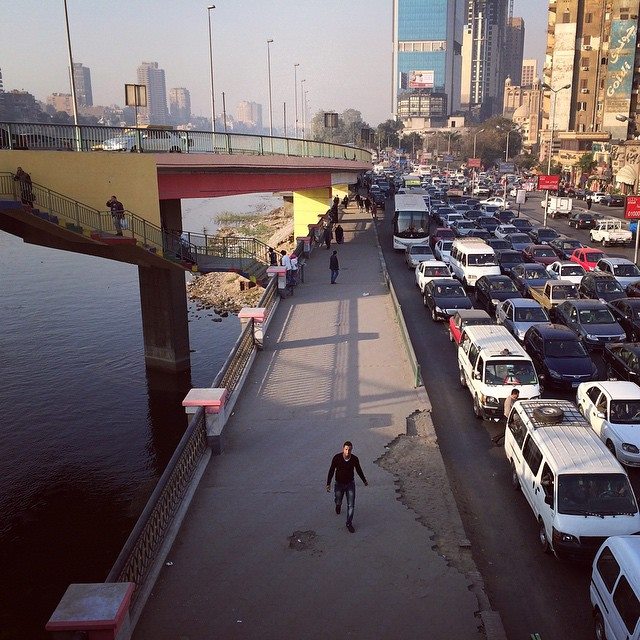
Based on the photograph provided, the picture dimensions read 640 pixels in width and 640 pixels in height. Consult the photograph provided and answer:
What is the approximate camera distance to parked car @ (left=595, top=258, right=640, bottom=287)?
2669cm

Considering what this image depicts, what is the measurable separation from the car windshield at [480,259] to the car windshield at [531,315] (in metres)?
7.88

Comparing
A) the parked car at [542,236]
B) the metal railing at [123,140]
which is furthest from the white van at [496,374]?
the parked car at [542,236]

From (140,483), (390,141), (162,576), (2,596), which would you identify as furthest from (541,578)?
(390,141)

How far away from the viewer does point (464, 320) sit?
19.5 metres

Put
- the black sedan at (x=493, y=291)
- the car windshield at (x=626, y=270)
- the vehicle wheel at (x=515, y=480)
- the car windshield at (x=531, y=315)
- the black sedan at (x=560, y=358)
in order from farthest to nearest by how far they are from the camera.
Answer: the car windshield at (x=626, y=270) → the black sedan at (x=493, y=291) → the car windshield at (x=531, y=315) → the black sedan at (x=560, y=358) → the vehicle wheel at (x=515, y=480)

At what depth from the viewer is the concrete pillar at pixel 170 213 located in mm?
25844

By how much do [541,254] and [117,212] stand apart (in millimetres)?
20228

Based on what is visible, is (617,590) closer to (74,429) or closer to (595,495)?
(595,495)

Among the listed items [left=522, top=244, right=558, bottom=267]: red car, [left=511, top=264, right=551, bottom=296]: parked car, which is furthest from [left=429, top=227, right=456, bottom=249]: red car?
[left=511, top=264, right=551, bottom=296]: parked car

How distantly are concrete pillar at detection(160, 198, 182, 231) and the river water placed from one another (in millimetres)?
6119

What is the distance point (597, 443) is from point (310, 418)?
5.60m

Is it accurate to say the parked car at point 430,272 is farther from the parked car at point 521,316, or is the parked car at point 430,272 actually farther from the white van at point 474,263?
the parked car at point 521,316

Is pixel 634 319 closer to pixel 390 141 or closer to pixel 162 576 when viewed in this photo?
pixel 162 576

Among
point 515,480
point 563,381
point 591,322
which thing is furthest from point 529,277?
point 515,480
